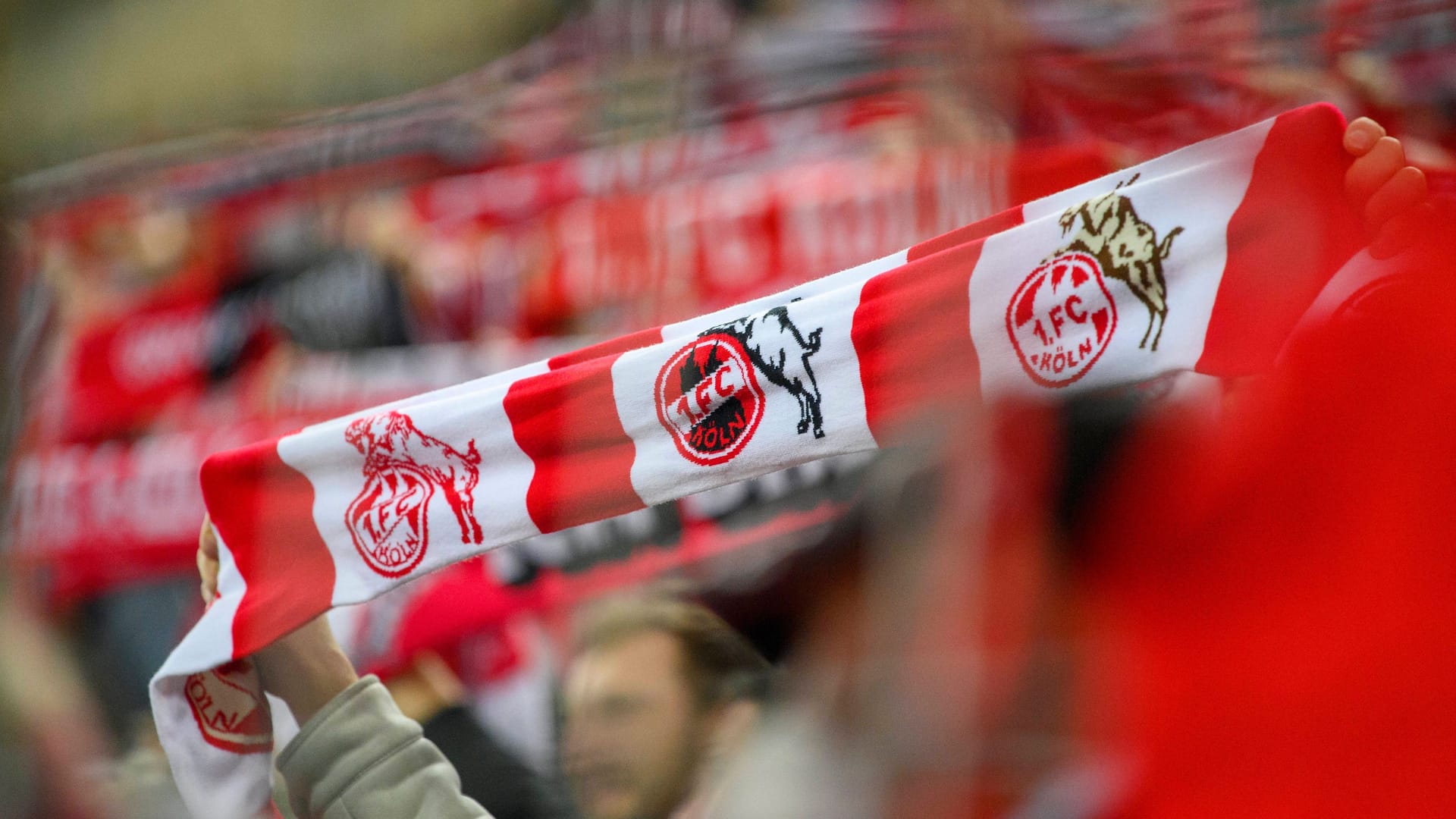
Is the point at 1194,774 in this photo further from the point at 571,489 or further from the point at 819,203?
the point at 819,203

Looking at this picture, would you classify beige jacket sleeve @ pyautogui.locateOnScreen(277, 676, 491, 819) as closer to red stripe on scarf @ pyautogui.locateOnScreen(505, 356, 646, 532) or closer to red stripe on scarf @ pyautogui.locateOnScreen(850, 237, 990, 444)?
red stripe on scarf @ pyautogui.locateOnScreen(505, 356, 646, 532)

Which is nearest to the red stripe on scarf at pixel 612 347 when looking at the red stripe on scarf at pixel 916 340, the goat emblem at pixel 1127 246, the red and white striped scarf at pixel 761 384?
the red and white striped scarf at pixel 761 384

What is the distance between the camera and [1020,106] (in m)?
0.74

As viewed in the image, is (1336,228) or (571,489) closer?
(1336,228)

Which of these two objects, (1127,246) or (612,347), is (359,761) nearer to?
(612,347)

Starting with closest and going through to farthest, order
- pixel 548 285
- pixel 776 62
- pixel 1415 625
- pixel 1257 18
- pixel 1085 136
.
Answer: pixel 1415 625 → pixel 1257 18 → pixel 1085 136 → pixel 776 62 → pixel 548 285

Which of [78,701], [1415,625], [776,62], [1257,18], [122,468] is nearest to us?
[1415,625]

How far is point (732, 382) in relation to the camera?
0.69m

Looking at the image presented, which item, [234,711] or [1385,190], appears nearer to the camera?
[1385,190]

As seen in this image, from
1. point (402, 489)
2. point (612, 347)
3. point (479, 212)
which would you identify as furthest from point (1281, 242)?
point (479, 212)

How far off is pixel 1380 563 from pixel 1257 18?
319 millimetres

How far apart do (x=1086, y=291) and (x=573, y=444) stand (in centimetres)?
31

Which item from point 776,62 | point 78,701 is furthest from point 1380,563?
point 78,701

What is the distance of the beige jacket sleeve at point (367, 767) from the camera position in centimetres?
73
